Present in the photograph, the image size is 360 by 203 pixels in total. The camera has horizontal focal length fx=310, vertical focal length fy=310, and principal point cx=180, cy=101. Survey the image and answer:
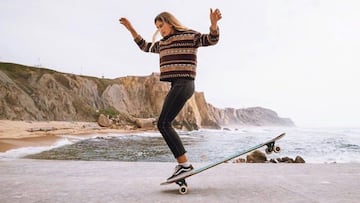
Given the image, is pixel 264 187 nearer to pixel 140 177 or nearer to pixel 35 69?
pixel 140 177

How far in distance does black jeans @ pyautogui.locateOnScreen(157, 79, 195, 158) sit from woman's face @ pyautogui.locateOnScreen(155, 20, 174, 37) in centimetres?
49

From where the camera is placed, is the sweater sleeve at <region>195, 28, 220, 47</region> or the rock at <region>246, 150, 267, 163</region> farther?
the rock at <region>246, 150, 267, 163</region>

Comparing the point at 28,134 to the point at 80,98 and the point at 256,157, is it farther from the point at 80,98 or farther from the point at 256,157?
the point at 80,98

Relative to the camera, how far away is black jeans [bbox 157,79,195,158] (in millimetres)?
2818

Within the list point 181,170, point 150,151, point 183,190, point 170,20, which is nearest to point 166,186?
point 181,170

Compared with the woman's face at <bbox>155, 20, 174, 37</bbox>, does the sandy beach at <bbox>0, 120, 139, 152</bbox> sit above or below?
below

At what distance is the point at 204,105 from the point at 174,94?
2913 inches

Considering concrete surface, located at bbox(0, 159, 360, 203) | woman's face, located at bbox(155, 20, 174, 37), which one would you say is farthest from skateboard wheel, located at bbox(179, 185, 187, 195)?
woman's face, located at bbox(155, 20, 174, 37)

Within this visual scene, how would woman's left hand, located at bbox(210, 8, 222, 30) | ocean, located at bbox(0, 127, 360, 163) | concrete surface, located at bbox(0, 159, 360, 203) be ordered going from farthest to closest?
ocean, located at bbox(0, 127, 360, 163) → woman's left hand, located at bbox(210, 8, 222, 30) → concrete surface, located at bbox(0, 159, 360, 203)

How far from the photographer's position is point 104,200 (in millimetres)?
2328

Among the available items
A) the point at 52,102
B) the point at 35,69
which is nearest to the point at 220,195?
the point at 52,102

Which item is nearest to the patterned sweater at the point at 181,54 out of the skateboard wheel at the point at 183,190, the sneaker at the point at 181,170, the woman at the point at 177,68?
the woman at the point at 177,68

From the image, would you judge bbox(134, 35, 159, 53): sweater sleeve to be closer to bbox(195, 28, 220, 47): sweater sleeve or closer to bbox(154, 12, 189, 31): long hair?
bbox(154, 12, 189, 31): long hair

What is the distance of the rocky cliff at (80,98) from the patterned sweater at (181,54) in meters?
36.4
